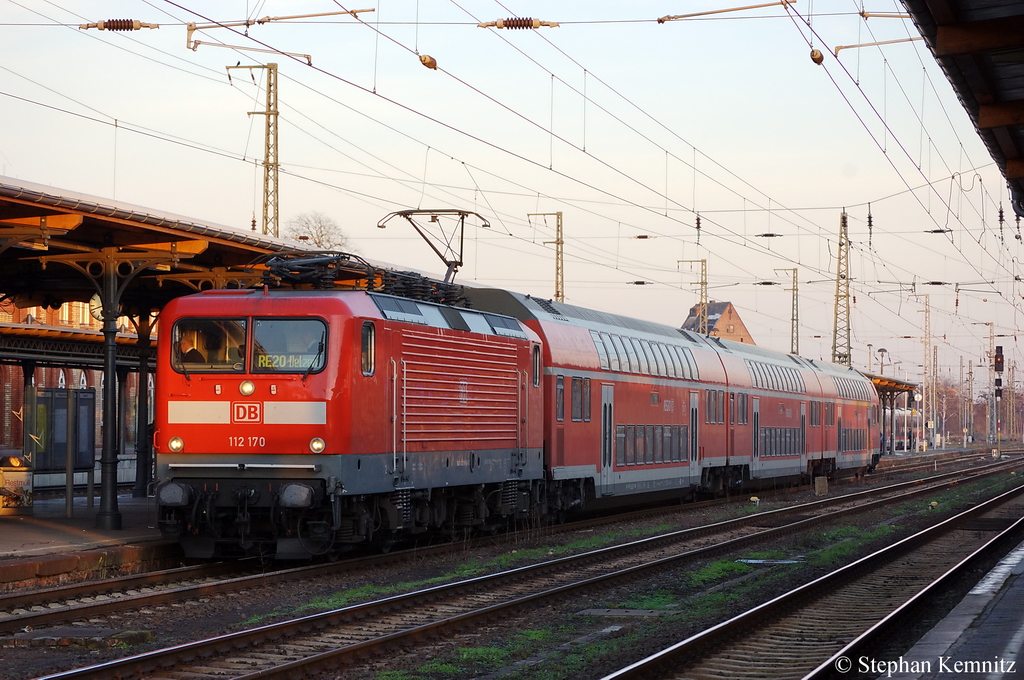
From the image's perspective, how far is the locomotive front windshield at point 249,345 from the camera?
1486 centimetres

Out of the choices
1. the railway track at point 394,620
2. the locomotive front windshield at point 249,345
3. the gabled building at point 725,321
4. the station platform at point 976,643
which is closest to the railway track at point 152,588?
the railway track at point 394,620

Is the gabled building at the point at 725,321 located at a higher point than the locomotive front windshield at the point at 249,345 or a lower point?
higher

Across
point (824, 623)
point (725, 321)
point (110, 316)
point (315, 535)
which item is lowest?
point (824, 623)

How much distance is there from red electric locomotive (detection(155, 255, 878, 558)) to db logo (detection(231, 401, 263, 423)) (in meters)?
0.02

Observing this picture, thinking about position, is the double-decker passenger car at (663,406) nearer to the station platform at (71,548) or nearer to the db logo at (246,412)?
the db logo at (246,412)

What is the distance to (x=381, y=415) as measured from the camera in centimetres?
1544

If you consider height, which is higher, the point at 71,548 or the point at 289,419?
the point at 289,419

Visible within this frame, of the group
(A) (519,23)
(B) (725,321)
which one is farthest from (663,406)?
(B) (725,321)

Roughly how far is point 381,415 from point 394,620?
4116 mm

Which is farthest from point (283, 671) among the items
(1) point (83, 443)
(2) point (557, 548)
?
(1) point (83, 443)

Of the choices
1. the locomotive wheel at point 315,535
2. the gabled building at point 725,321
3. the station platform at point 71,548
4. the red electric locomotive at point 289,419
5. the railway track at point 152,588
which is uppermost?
the gabled building at point 725,321

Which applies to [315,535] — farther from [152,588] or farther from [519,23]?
[519,23]

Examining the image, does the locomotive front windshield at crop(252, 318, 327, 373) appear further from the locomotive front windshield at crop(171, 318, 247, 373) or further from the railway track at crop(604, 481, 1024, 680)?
the railway track at crop(604, 481, 1024, 680)

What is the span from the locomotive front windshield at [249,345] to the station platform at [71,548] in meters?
2.44
